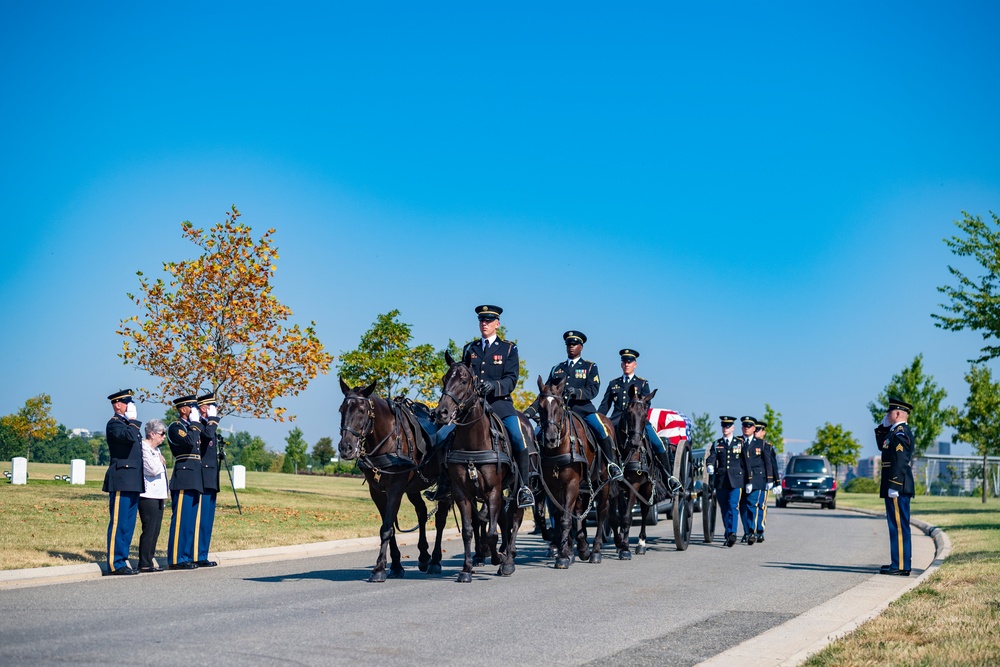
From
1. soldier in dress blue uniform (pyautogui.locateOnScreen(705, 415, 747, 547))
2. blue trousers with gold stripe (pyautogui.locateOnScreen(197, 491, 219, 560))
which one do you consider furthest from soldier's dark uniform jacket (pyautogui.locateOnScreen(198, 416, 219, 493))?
soldier in dress blue uniform (pyautogui.locateOnScreen(705, 415, 747, 547))

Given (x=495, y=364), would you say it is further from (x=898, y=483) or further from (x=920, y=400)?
(x=920, y=400)

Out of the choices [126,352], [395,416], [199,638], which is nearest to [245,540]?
[395,416]

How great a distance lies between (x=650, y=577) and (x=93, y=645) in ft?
24.9

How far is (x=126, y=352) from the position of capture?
2814cm

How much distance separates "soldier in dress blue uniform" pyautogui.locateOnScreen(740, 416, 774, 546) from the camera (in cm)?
1984

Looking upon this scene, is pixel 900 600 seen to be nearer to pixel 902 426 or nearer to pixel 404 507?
pixel 902 426

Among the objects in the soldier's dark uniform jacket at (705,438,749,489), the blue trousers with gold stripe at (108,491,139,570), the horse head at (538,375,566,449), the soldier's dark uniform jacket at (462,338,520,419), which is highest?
the soldier's dark uniform jacket at (462,338,520,419)

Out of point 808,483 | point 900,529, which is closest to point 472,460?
point 900,529

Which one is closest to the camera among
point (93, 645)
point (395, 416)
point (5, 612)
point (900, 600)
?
point (93, 645)

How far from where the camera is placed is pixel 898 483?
545 inches

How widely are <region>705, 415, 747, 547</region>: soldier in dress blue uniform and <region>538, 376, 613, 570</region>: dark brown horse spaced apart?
14.9 feet

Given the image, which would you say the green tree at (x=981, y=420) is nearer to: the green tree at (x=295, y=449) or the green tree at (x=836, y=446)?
the green tree at (x=836, y=446)

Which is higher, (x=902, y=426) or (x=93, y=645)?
(x=902, y=426)

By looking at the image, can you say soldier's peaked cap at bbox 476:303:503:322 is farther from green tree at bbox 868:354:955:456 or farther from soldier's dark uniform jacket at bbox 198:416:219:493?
green tree at bbox 868:354:955:456
